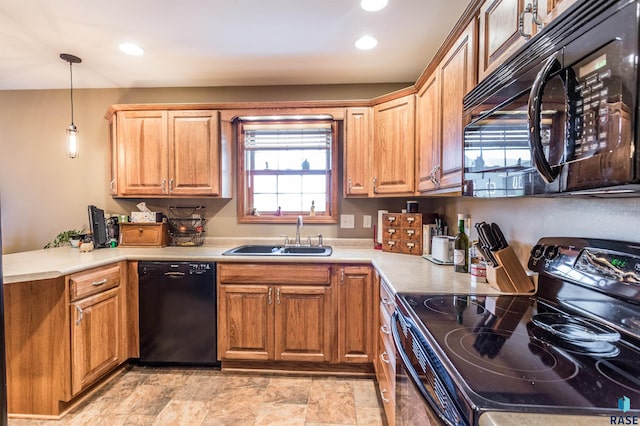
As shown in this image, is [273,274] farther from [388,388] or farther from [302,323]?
[388,388]

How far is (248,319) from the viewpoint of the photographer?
2.36 meters

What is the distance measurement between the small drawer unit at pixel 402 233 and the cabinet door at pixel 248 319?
1075mm

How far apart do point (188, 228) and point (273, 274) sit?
114cm

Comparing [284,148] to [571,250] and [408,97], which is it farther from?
[571,250]

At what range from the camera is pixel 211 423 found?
6.09ft

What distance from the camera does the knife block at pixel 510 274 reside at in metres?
1.38

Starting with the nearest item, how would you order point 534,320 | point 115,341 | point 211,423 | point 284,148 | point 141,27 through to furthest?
point 534,320, point 211,423, point 141,27, point 115,341, point 284,148

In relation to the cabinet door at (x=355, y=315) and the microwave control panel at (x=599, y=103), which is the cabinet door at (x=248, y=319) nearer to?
the cabinet door at (x=355, y=315)

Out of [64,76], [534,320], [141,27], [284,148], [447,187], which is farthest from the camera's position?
[284,148]

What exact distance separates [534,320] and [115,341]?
105 inches

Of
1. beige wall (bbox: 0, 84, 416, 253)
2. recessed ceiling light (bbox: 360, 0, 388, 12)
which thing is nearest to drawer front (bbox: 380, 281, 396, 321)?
recessed ceiling light (bbox: 360, 0, 388, 12)

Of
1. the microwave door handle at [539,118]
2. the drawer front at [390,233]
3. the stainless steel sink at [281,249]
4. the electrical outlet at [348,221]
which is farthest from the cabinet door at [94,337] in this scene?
the microwave door handle at [539,118]

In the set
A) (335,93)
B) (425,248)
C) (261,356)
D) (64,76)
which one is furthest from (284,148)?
(64,76)

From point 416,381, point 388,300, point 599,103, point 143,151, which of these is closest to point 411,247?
point 388,300
